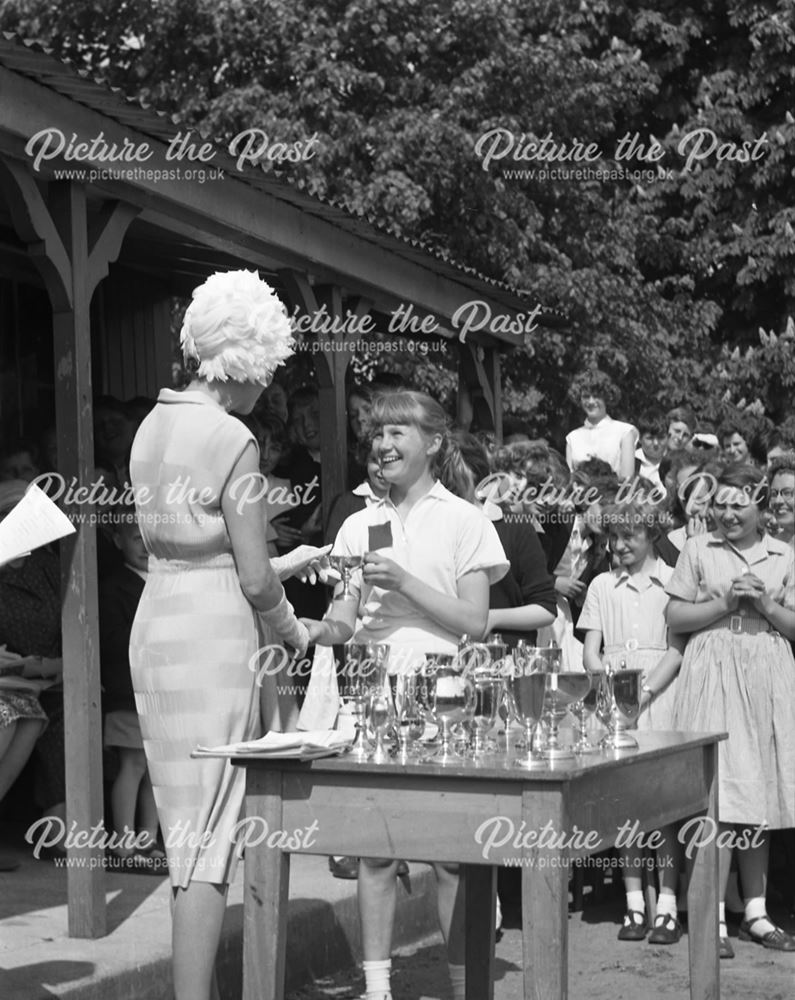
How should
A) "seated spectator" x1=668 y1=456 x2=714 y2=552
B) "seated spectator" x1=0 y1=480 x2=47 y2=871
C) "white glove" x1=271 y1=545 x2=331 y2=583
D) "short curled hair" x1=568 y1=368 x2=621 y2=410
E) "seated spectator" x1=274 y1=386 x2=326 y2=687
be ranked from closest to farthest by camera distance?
"white glove" x1=271 y1=545 x2=331 y2=583, "seated spectator" x1=0 y1=480 x2=47 y2=871, "seated spectator" x1=668 y1=456 x2=714 y2=552, "seated spectator" x1=274 y1=386 x2=326 y2=687, "short curled hair" x1=568 y1=368 x2=621 y2=410

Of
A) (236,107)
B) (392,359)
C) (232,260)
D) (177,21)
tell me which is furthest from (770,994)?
(177,21)

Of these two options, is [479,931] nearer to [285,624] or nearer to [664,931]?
[285,624]

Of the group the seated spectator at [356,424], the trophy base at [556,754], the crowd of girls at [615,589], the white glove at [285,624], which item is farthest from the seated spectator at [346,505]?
the trophy base at [556,754]

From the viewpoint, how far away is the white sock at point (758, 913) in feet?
23.4

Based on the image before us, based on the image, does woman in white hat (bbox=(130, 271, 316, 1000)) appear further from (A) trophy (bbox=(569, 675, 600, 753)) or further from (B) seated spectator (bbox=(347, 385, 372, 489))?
(B) seated spectator (bbox=(347, 385, 372, 489))

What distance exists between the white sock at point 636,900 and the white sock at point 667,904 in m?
0.14

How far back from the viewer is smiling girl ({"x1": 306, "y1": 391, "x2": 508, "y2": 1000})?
4.94 m

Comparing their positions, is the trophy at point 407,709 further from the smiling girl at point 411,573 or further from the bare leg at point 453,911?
the bare leg at point 453,911

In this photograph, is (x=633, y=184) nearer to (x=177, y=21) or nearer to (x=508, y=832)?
(x=177, y=21)

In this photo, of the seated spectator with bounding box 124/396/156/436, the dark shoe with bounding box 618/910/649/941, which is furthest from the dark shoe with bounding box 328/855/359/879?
the seated spectator with bounding box 124/396/156/436

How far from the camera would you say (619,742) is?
4.38 meters

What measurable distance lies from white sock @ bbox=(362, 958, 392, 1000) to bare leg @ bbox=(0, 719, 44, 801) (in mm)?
2634

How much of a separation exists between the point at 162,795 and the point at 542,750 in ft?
3.38

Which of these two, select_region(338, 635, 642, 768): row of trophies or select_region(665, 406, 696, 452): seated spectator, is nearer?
select_region(338, 635, 642, 768): row of trophies
